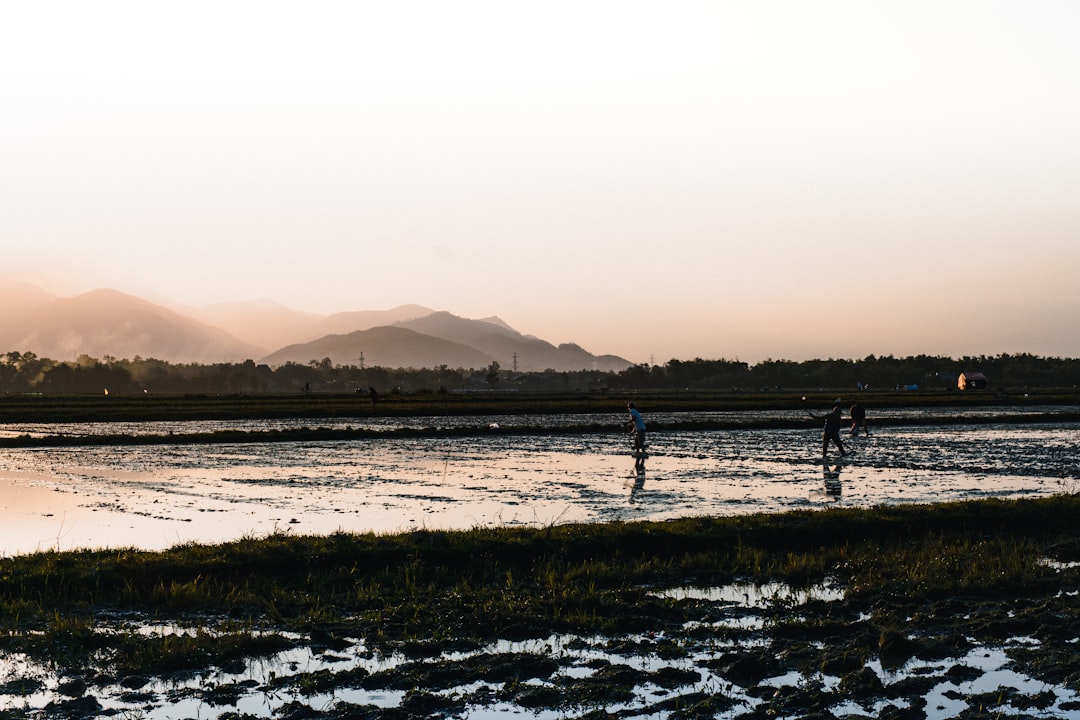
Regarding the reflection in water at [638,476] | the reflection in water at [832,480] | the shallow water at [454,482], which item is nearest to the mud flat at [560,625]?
the shallow water at [454,482]

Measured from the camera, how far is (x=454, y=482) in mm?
25047

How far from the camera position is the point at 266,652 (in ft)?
30.9

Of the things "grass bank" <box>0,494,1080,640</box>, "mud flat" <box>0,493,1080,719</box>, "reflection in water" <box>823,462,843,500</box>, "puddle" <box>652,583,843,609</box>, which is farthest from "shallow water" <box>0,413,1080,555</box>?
"puddle" <box>652,583,843,609</box>

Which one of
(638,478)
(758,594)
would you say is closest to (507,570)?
(758,594)

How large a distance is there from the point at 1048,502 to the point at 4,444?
121ft

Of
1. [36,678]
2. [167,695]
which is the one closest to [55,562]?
[36,678]

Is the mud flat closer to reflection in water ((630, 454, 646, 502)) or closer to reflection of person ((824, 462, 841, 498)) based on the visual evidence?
reflection in water ((630, 454, 646, 502))

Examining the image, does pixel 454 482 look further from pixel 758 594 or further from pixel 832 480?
pixel 758 594

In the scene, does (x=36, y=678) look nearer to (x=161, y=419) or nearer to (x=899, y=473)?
(x=899, y=473)

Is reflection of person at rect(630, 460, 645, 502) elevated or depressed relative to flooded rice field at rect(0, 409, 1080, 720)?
elevated

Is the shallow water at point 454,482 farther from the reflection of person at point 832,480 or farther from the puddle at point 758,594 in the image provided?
the puddle at point 758,594

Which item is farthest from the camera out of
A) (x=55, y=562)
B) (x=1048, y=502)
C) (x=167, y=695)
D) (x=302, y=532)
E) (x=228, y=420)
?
(x=228, y=420)

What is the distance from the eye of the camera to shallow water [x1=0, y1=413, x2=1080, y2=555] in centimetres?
1825

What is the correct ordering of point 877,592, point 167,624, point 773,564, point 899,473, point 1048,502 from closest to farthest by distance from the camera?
point 167,624 < point 877,592 < point 773,564 < point 1048,502 < point 899,473
